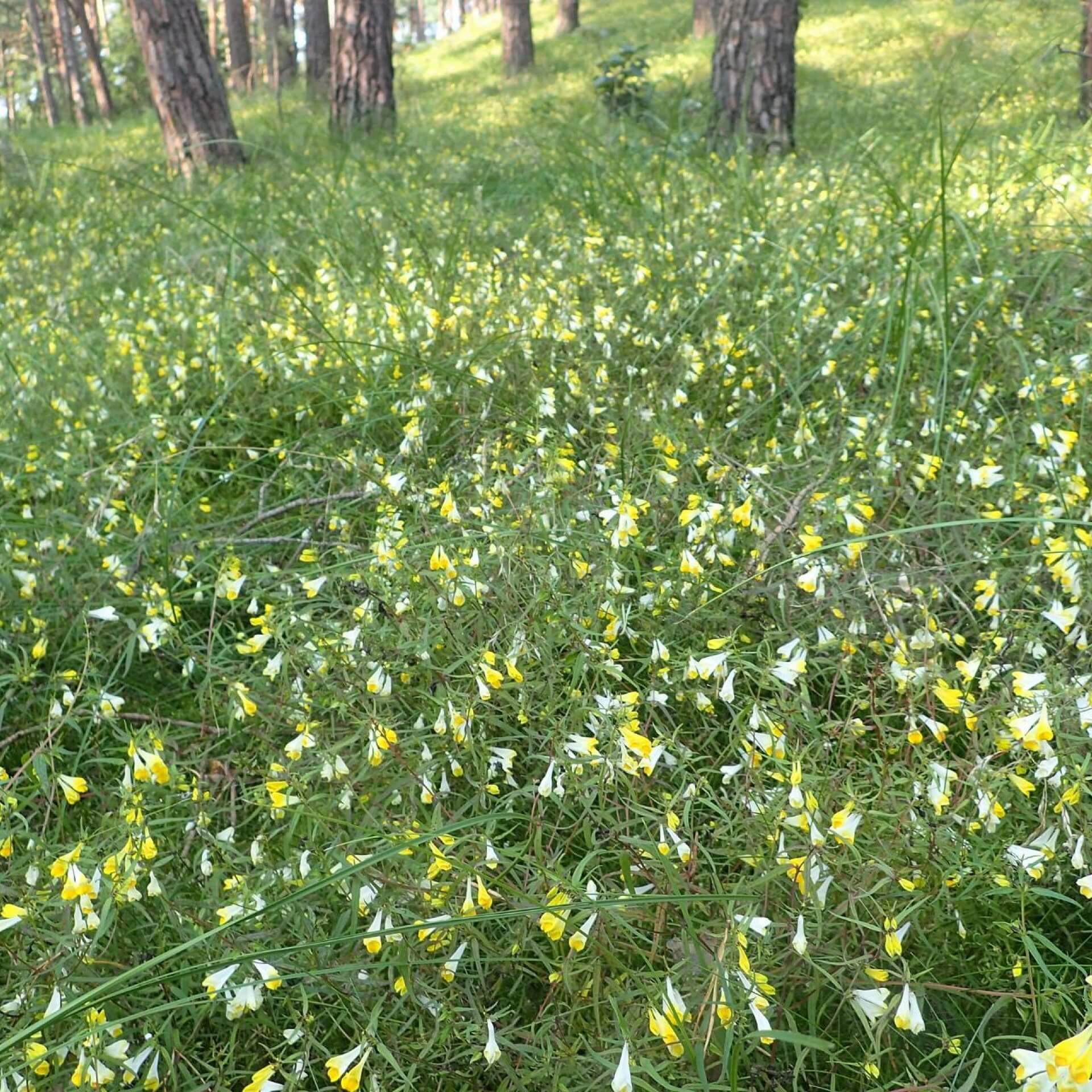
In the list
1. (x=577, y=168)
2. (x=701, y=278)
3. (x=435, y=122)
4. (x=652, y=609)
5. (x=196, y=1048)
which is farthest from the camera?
(x=435, y=122)

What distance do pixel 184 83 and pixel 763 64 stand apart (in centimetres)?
441

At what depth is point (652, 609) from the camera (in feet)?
6.89

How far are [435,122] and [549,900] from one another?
974 centimetres

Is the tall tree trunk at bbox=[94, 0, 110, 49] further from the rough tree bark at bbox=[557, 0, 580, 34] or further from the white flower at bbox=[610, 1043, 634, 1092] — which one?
the white flower at bbox=[610, 1043, 634, 1092]

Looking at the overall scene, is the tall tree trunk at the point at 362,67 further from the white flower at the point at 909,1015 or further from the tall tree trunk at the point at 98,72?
the tall tree trunk at the point at 98,72

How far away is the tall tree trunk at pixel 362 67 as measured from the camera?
27.1 ft

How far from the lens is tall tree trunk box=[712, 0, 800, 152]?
267 inches

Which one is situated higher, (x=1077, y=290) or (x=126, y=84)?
(x=126, y=84)

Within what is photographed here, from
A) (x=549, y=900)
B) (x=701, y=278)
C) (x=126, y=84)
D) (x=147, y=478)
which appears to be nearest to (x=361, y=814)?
(x=549, y=900)

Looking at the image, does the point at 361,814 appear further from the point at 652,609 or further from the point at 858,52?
the point at 858,52

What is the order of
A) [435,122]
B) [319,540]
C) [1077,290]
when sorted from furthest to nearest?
[435,122]
[1077,290]
[319,540]

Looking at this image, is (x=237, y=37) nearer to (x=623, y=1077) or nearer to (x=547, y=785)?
(x=547, y=785)

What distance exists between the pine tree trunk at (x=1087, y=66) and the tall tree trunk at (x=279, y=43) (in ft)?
39.8

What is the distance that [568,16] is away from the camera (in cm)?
1812
